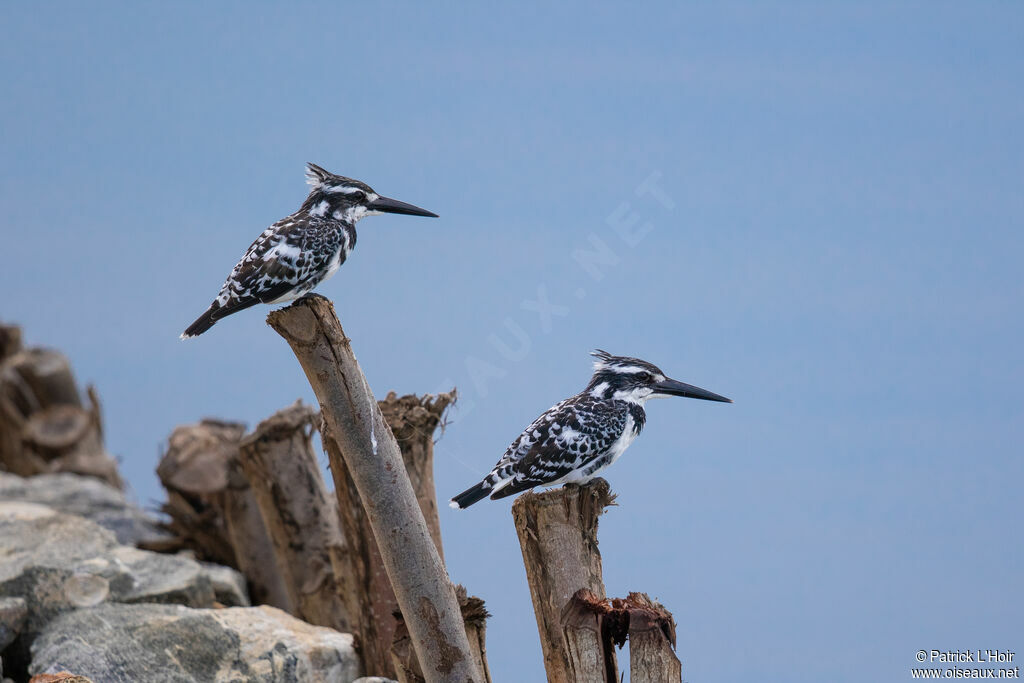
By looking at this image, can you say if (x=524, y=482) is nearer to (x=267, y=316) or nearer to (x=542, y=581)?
(x=542, y=581)

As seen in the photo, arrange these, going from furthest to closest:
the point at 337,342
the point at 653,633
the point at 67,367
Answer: the point at 67,367, the point at 337,342, the point at 653,633

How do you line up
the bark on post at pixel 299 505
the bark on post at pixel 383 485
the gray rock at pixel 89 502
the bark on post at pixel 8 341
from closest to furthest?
the bark on post at pixel 383 485
the bark on post at pixel 299 505
the gray rock at pixel 89 502
the bark on post at pixel 8 341

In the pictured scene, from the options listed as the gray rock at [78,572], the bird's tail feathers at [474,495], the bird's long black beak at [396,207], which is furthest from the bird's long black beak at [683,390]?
the gray rock at [78,572]

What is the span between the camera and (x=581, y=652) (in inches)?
201

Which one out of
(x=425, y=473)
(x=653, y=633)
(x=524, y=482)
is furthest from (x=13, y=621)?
(x=653, y=633)

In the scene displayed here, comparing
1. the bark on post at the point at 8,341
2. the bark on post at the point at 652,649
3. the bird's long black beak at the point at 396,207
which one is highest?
the bark on post at the point at 8,341

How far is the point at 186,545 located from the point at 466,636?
6459 mm

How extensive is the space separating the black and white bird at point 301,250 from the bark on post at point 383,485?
13 centimetres

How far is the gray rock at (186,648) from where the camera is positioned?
6027 millimetres

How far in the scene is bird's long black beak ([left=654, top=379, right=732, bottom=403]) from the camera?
5984mm

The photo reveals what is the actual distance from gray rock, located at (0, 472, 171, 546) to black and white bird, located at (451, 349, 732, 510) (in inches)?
274

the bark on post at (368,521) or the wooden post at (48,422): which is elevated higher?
the wooden post at (48,422)

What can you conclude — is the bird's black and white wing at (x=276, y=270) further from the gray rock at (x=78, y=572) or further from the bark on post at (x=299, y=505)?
the bark on post at (x=299, y=505)

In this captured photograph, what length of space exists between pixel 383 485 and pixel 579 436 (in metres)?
1.07
